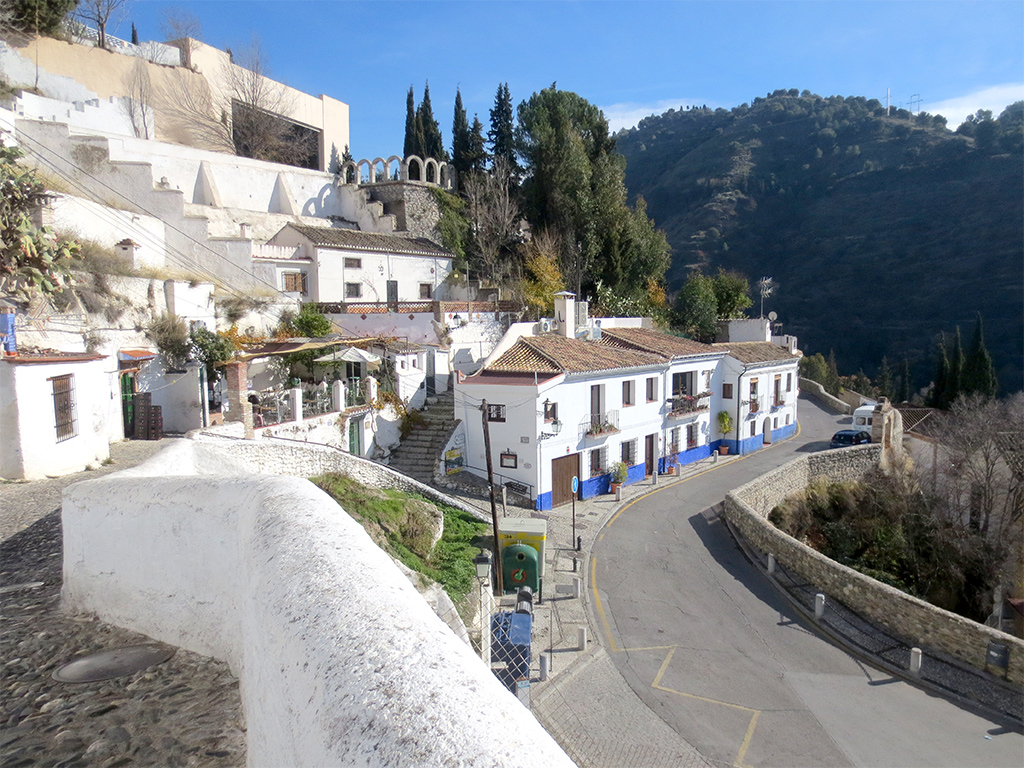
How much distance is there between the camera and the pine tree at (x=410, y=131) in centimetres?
4647

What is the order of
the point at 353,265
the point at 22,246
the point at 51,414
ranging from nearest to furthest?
1. the point at 51,414
2. the point at 22,246
3. the point at 353,265

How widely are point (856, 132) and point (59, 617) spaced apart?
13180cm

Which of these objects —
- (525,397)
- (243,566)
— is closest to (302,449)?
(525,397)

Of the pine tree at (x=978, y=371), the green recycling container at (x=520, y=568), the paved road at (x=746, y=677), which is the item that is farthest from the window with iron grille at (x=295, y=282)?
the pine tree at (x=978, y=371)

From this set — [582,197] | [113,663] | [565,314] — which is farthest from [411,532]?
[582,197]

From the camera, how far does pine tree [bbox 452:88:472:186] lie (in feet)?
139

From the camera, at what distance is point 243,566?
3879 mm

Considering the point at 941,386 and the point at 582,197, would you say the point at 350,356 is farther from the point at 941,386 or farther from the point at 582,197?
the point at 941,386

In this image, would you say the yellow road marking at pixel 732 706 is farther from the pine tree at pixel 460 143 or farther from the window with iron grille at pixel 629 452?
the pine tree at pixel 460 143

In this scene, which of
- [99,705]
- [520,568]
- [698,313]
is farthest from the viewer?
[698,313]

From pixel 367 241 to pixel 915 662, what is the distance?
2773 cm

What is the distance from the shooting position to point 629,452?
26.5 metres

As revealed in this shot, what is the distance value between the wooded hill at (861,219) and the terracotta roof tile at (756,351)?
3324 centimetres

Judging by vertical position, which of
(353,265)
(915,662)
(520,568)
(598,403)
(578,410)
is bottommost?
(915,662)
